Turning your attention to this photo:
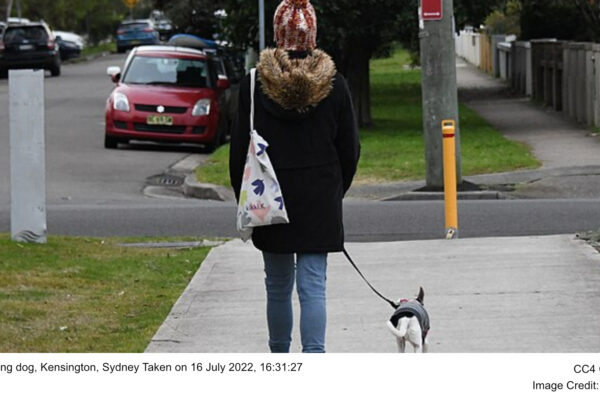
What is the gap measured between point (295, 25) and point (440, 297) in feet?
9.92

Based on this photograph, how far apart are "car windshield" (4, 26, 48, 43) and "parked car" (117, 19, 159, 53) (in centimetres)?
2112

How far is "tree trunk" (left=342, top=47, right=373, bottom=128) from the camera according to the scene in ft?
84.5

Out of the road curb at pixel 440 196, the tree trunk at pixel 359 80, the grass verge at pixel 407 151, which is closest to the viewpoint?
the road curb at pixel 440 196

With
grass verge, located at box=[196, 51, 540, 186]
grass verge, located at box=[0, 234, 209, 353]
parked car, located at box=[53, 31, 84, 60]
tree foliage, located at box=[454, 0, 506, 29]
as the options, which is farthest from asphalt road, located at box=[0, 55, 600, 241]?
parked car, located at box=[53, 31, 84, 60]

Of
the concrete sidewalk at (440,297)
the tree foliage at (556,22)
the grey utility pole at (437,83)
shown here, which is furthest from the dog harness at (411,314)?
the tree foliage at (556,22)

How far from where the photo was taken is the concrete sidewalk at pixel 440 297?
7582 millimetres

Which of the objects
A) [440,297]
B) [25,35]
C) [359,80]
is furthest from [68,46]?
[440,297]

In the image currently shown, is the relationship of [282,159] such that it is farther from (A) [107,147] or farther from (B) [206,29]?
(B) [206,29]

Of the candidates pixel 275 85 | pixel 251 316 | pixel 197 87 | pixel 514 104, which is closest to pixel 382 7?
pixel 197 87

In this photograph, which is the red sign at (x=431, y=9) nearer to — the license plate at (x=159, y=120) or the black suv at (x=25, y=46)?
the license plate at (x=159, y=120)

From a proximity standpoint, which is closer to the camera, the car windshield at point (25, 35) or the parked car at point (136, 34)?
the car windshield at point (25, 35)

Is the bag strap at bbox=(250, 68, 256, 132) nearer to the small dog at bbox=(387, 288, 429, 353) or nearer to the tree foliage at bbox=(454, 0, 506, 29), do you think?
the small dog at bbox=(387, 288, 429, 353)

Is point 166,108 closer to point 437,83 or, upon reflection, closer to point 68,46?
point 437,83

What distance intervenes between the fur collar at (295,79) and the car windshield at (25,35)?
39.6 metres
